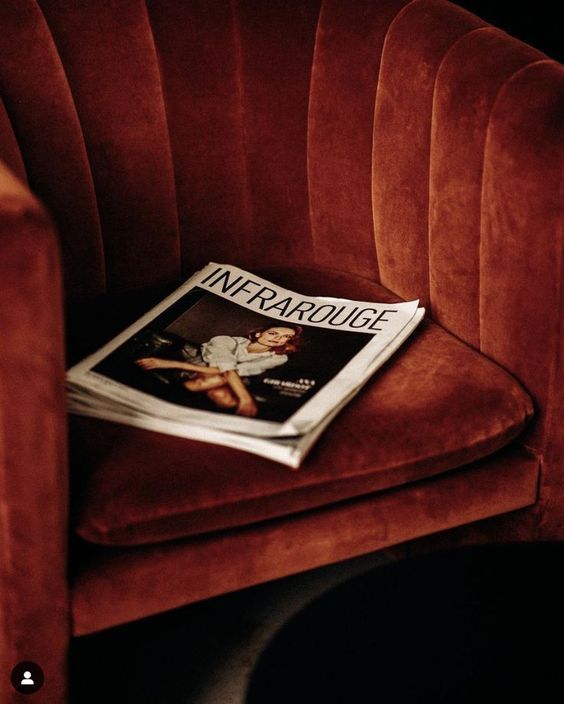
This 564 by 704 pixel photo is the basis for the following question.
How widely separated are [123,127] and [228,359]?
387 mm

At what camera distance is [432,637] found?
593mm

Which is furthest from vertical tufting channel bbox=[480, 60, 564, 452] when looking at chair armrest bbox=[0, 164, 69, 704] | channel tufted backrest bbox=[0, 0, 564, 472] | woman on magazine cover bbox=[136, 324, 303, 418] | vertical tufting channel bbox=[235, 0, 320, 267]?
chair armrest bbox=[0, 164, 69, 704]

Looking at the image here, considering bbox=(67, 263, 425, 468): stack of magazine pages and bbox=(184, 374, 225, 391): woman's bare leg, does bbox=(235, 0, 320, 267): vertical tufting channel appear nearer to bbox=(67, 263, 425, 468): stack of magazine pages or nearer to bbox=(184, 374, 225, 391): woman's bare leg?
bbox=(67, 263, 425, 468): stack of magazine pages

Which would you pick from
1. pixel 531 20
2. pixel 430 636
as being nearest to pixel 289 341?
pixel 430 636

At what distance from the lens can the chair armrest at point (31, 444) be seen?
2.12 ft

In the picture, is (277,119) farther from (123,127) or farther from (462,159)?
(462,159)

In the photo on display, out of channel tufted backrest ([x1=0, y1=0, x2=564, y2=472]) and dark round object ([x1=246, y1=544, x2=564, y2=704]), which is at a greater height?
channel tufted backrest ([x1=0, y1=0, x2=564, y2=472])

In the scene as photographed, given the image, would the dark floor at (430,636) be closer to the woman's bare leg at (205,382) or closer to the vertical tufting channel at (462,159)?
the woman's bare leg at (205,382)

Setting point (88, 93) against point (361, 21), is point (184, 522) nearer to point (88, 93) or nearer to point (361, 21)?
point (88, 93)

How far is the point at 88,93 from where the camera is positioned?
1081mm

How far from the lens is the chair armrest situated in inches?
25.4

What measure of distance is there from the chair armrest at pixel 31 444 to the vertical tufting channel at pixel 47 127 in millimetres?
335

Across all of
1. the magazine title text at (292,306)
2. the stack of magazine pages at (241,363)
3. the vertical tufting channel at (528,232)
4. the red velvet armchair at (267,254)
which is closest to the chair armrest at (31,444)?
the red velvet armchair at (267,254)

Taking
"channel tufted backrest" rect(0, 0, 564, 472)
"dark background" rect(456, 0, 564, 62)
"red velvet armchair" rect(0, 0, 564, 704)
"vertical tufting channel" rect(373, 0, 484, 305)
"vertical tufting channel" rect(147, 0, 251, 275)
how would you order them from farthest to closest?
"dark background" rect(456, 0, 564, 62) → "vertical tufting channel" rect(147, 0, 251, 275) → "vertical tufting channel" rect(373, 0, 484, 305) → "channel tufted backrest" rect(0, 0, 564, 472) → "red velvet armchair" rect(0, 0, 564, 704)
